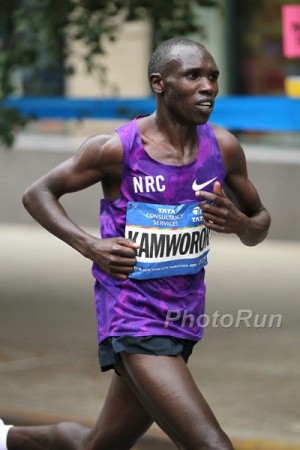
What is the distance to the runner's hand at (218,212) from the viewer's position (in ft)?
15.0

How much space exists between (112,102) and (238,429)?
5971 millimetres

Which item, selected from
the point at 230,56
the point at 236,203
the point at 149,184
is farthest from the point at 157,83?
the point at 230,56

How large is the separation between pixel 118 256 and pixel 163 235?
0.20 m

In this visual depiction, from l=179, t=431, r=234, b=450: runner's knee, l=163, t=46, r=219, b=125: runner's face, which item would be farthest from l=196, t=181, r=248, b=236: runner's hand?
l=179, t=431, r=234, b=450: runner's knee

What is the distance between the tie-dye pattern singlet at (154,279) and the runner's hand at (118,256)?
96 millimetres

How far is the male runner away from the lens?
15.3 feet

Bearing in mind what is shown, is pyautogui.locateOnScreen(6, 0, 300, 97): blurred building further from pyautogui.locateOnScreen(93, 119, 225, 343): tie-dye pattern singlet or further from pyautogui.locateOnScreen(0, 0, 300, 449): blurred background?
pyautogui.locateOnScreen(93, 119, 225, 343): tie-dye pattern singlet

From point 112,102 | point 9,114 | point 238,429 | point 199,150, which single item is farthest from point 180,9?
point 199,150

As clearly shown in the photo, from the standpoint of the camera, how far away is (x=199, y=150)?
4.88m

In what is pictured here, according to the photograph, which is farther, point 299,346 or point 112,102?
point 112,102

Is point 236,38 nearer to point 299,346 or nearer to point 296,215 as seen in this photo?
point 296,215

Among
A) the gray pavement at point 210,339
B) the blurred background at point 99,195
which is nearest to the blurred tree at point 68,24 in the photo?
the blurred background at point 99,195

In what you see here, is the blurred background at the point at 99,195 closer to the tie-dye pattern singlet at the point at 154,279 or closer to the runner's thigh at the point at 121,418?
the runner's thigh at the point at 121,418

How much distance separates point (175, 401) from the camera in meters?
Result: 4.60
